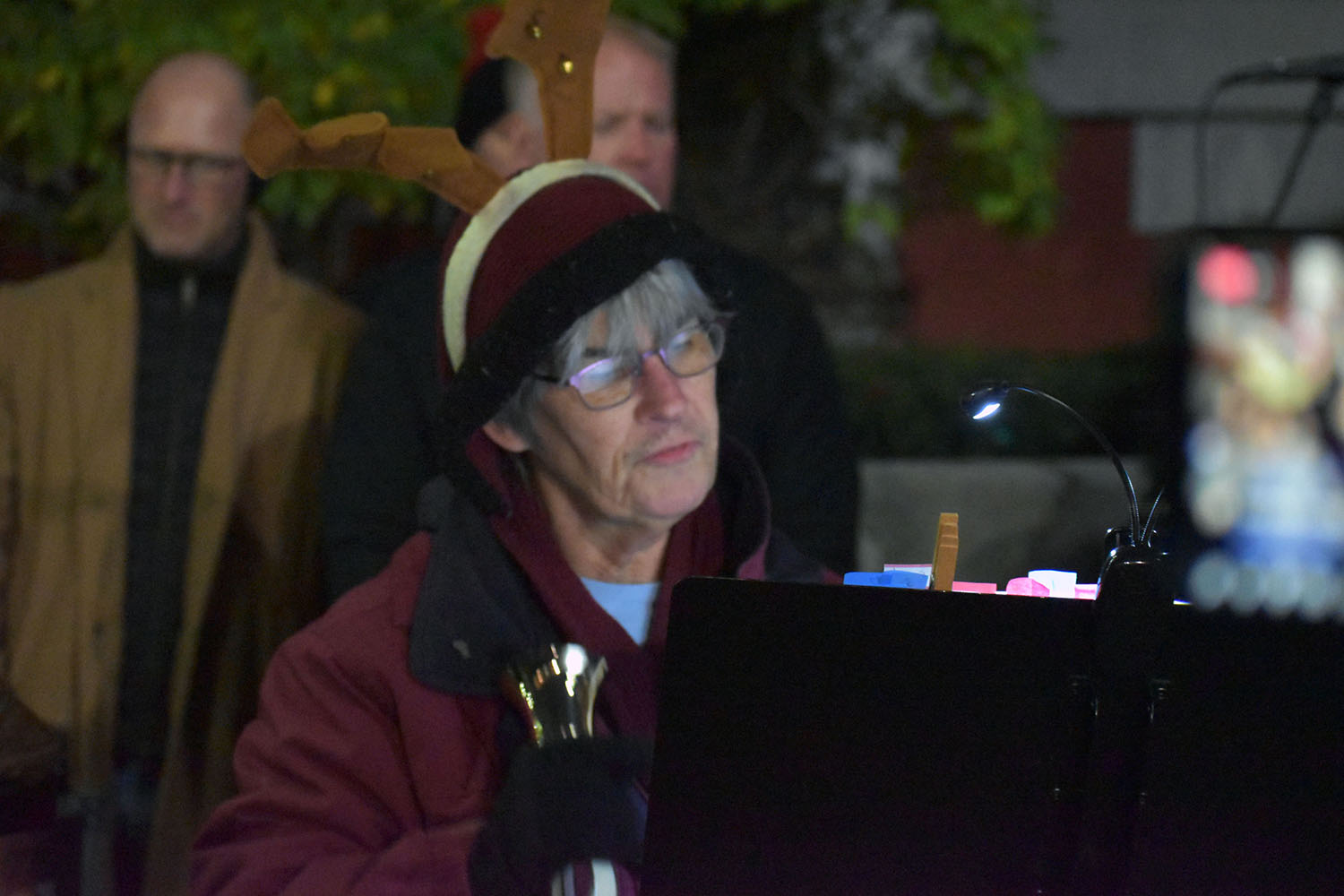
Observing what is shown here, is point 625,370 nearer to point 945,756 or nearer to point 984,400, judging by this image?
point 984,400

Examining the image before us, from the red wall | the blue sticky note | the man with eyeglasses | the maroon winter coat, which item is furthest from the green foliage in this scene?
the blue sticky note

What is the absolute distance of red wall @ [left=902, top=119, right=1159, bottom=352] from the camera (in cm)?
1071

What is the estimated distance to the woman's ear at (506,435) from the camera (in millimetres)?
1975

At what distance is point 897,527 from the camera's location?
4910 mm

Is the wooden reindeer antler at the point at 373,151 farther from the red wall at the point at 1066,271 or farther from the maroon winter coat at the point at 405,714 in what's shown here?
the red wall at the point at 1066,271

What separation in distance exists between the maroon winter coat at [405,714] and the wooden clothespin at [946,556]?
44cm

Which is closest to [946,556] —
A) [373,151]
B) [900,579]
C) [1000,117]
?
[900,579]

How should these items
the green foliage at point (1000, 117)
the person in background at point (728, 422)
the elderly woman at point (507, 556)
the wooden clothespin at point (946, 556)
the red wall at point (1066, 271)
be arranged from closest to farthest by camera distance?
the wooden clothespin at point (946, 556), the elderly woman at point (507, 556), the person in background at point (728, 422), the green foliage at point (1000, 117), the red wall at point (1066, 271)

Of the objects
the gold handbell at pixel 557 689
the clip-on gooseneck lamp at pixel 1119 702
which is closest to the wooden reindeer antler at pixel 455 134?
the gold handbell at pixel 557 689

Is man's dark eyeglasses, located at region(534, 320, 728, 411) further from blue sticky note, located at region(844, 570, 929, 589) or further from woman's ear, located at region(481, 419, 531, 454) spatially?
blue sticky note, located at region(844, 570, 929, 589)

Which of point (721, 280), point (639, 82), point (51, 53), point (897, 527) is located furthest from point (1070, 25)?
point (721, 280)

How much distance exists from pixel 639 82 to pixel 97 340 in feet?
3.79

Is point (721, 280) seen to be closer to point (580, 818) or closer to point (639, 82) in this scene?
point (580, 818)

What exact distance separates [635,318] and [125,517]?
1.48 m
